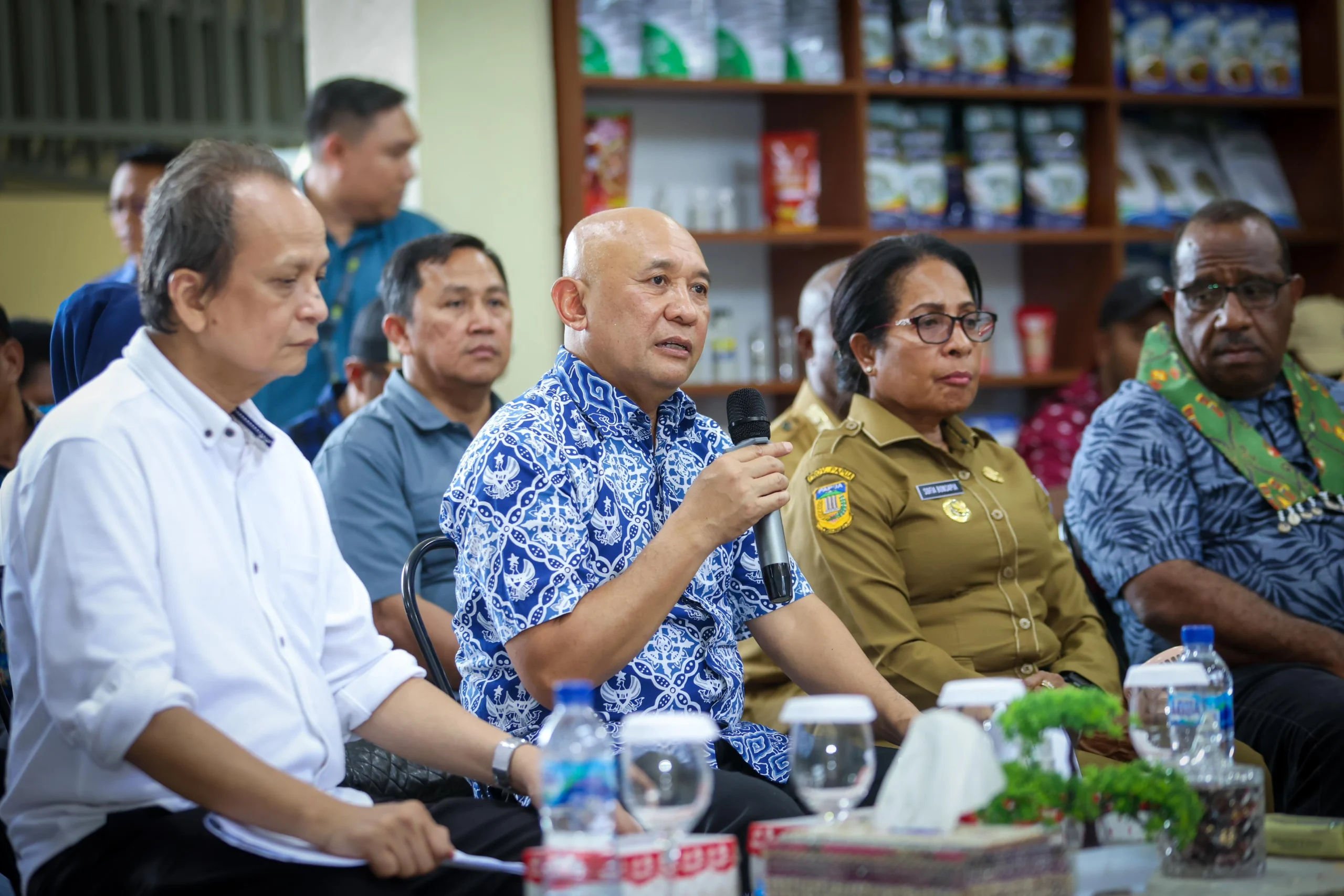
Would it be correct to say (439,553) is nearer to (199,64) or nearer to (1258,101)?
(1258,101)

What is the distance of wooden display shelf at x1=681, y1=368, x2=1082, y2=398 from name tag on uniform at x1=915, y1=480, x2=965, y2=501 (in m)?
1.75

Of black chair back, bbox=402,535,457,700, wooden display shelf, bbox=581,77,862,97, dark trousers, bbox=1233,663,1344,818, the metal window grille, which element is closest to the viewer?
black chair back, bbox=402,535,457,700

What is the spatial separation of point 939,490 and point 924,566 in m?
0.15

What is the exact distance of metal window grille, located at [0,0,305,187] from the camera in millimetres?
6031

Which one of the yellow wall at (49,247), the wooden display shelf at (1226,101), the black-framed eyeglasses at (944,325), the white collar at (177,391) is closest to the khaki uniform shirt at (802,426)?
the black-framed eyeglasses at (944,325)

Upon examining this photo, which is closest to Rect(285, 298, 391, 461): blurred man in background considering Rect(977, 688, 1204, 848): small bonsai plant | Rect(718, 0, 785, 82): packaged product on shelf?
Rect(718, 0, 785, 82): packaged product on shelf

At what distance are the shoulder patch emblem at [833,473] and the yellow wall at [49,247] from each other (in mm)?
4711

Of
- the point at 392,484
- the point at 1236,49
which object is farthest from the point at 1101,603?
the point at 1236,49

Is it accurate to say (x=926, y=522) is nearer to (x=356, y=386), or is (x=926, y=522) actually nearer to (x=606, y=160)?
(x=356, y=386)

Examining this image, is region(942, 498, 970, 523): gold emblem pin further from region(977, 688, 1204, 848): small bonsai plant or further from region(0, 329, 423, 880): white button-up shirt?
region(0, 329, 423, 880): white button-up shirt

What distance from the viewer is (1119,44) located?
4828mm

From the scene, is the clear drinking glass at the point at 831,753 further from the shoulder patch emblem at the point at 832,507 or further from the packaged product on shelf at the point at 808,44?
the packaged product on shelf at the point at 808,44

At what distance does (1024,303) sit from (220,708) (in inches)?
156

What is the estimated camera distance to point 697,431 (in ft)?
7.07
